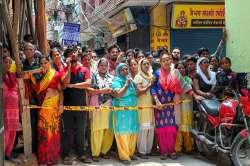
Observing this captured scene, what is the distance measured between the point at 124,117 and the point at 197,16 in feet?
34.5

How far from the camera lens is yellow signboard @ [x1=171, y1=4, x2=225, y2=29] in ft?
54.3

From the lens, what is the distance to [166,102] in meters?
7.35

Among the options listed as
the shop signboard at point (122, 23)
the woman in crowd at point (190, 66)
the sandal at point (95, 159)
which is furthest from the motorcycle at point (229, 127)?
the shop signboard at point (122, 23)

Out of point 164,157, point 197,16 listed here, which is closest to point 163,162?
point 164,157

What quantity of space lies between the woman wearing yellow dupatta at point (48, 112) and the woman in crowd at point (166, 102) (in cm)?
156

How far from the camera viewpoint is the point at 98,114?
7.06 m

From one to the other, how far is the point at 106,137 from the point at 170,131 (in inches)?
40.1

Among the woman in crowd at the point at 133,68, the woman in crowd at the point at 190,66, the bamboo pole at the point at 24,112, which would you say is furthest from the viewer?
the woman in crowd at the point at 190,66

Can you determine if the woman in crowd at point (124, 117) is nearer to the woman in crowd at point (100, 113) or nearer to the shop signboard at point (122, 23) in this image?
the woman in crowd at point (100, 113)

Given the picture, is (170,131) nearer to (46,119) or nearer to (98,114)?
(98,114)

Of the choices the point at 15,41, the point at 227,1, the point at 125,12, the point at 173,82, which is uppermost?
the point at 125,12

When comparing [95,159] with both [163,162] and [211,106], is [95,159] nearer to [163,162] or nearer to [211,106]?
[163,162]

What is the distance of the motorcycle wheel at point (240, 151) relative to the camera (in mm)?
6020

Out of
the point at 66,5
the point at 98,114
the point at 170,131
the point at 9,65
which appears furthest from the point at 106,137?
the point at 66,5
